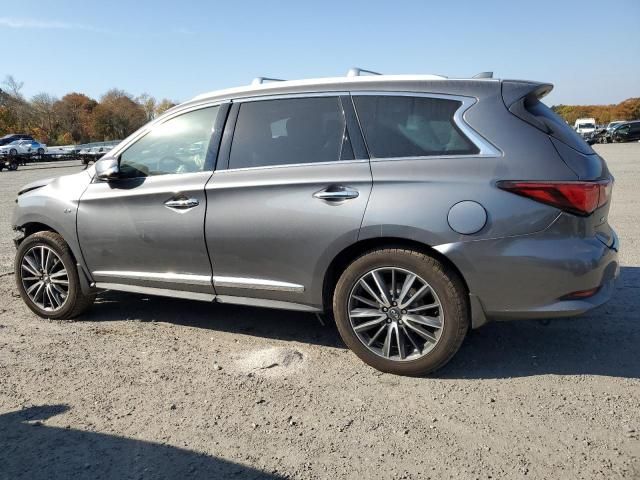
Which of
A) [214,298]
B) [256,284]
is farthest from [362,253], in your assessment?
[214,298]

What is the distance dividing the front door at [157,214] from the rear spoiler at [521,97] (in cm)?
208

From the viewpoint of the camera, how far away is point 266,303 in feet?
12.5

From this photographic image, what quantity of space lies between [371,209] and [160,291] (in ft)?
6.32

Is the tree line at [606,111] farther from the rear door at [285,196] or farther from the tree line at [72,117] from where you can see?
the rear door at [285,196]

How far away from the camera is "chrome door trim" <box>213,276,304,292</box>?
12.1 ft

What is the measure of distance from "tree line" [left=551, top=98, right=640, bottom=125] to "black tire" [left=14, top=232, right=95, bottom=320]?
358 ft

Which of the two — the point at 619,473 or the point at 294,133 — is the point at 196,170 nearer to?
the point at 294,133

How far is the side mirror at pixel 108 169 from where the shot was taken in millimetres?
4173

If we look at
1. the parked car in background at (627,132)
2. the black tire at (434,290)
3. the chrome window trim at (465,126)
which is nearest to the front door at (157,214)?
the black tire at (434,290)

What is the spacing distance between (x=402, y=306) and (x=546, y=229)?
3.25 feet

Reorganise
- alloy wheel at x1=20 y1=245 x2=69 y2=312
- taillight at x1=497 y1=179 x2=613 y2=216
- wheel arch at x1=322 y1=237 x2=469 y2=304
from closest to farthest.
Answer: taillight at x1=497 y1=179 x2=613 y2=216 < wheel arch at x1=322 y1=237 x2=469 y2=304 < alloy wheel at x1=20 y1=245 x2=69 y2=312

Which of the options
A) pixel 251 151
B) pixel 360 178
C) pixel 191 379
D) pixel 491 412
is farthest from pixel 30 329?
pixel 491 412

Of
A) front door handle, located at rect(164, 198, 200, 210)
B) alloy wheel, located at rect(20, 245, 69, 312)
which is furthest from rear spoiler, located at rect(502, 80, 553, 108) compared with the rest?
alloy wheel, located at rect(20, 245, 69, 312)

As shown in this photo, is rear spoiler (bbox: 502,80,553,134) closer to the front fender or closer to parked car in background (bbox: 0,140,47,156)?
the front fender
